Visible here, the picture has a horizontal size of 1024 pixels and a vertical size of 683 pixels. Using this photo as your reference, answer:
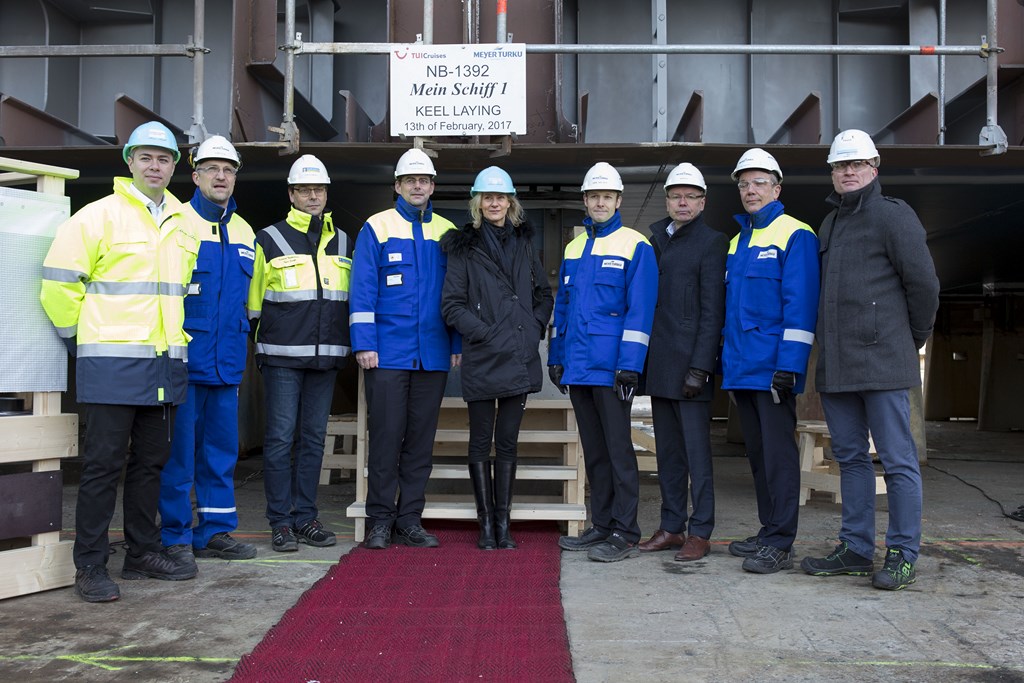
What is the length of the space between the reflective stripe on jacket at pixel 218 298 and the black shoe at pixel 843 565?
3.19 meters

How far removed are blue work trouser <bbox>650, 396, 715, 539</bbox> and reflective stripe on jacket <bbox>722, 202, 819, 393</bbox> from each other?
0.95ft

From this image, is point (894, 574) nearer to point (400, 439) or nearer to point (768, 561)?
point (768, 561)

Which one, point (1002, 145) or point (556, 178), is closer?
point (1002, 145)

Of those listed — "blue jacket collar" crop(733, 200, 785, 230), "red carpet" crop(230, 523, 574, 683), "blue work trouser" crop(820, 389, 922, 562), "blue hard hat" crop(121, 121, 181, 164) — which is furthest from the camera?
"blue jacket collar" crop(733, 200, 785, 230)

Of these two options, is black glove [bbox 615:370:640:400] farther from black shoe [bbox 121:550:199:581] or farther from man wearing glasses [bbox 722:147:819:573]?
black shoe [bbox 121:550:199:581]

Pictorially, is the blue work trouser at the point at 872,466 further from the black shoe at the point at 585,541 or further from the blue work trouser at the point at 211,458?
the blue work trouser at the point at 211,458

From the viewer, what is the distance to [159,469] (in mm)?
4457

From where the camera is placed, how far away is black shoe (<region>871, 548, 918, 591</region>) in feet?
14.1

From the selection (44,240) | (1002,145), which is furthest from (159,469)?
(1002,145)

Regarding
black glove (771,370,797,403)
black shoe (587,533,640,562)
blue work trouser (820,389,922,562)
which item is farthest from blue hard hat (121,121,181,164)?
blue work trouser (820,389,922,562)

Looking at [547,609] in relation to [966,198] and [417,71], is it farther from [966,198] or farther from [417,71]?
A: [966,198]

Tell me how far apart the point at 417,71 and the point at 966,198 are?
4.76 meters

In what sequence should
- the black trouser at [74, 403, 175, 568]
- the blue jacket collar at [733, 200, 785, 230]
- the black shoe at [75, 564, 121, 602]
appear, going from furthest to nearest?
the blue jacket collar at [733, 200, 785, 230]
the black trouser at [74, 403, 175, 568]
the black shoe at [75, 564, 121, 602]

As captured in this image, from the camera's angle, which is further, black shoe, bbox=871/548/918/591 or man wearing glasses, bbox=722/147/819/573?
man wearing glasses, bbox=722/147/819/573
